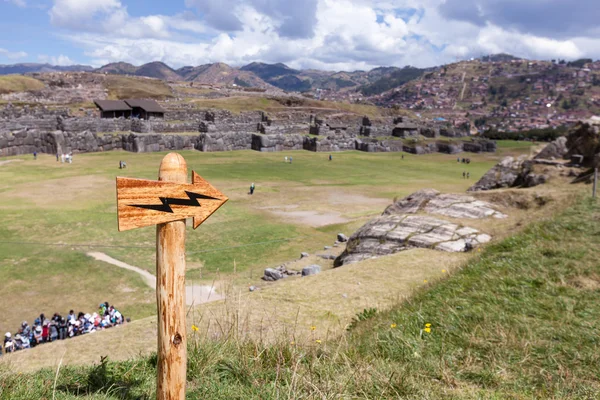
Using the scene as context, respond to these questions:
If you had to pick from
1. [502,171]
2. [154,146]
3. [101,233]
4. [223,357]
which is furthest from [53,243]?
[154,146]

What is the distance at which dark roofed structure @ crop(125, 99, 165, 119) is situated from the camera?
6220cm

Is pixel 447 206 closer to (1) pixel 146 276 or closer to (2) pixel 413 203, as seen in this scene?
(2) pixel 413 203

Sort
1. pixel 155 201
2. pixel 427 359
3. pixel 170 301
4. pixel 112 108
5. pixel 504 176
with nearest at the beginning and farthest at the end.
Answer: pixel 155 201 < pixel 170 301 < pixel 427 359 < pixel 504 176 < pixel 112 108

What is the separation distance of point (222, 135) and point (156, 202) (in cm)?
5085

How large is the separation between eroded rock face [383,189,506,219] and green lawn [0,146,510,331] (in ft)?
14.2

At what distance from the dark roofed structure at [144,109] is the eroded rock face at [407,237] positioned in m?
55.7

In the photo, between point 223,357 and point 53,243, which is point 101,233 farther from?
point 223,357

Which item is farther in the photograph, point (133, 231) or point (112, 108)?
point (112, 108)

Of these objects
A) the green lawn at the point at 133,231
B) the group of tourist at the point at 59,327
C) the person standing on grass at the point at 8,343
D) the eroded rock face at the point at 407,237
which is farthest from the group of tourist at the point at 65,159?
the eroded rock face at the point at 407,237

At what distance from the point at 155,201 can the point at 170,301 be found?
812 millimetres

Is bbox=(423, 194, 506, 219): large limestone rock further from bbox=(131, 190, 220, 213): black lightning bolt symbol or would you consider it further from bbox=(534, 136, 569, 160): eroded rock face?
bbox=(131, 190, 220, 213): black lightning bolt symbol

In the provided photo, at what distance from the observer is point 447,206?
49.3 feet

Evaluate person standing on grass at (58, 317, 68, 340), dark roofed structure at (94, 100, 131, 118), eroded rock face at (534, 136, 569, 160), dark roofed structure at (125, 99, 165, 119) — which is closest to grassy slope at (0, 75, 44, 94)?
dark roofed structure at (94, 100, 131, 118)

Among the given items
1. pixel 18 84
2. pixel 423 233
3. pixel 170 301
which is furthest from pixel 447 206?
pixel 18 84
